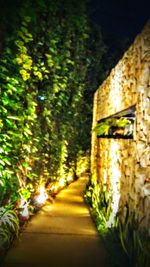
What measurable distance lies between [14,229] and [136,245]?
6.65 ft

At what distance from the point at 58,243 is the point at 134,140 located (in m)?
2.02

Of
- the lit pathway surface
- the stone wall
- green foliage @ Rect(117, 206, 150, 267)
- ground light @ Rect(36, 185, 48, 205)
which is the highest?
the stone wall

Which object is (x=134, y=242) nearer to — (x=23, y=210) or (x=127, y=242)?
(x=127, y=242)

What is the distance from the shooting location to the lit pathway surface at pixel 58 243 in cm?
490

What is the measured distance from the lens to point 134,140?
210 inches

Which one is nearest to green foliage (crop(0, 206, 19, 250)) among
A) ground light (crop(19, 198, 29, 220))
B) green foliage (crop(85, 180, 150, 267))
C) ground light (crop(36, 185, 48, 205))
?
ground light (crop(19, 198, 29, 220))

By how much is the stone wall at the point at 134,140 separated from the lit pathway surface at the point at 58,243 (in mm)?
833

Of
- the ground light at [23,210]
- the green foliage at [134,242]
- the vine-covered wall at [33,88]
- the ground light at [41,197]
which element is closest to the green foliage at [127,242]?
the green foliage at [134,242]

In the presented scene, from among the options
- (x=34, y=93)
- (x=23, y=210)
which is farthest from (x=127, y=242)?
(x=34, y=93)

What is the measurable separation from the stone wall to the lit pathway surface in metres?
0.83

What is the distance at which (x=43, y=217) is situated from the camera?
7.86 metres

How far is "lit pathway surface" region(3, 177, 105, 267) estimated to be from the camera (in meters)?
4.90

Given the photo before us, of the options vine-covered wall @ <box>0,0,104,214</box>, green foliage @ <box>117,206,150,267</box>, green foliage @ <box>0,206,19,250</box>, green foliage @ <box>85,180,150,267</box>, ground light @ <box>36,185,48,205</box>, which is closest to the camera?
green foliage @ <box>117,206,150,267</box>

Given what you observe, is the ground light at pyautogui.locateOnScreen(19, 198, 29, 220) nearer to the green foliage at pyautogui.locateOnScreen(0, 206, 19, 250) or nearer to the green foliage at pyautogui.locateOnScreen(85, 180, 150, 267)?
the green foliage at pyautogui.locateOnScreen(0, 206, 19, 250)
